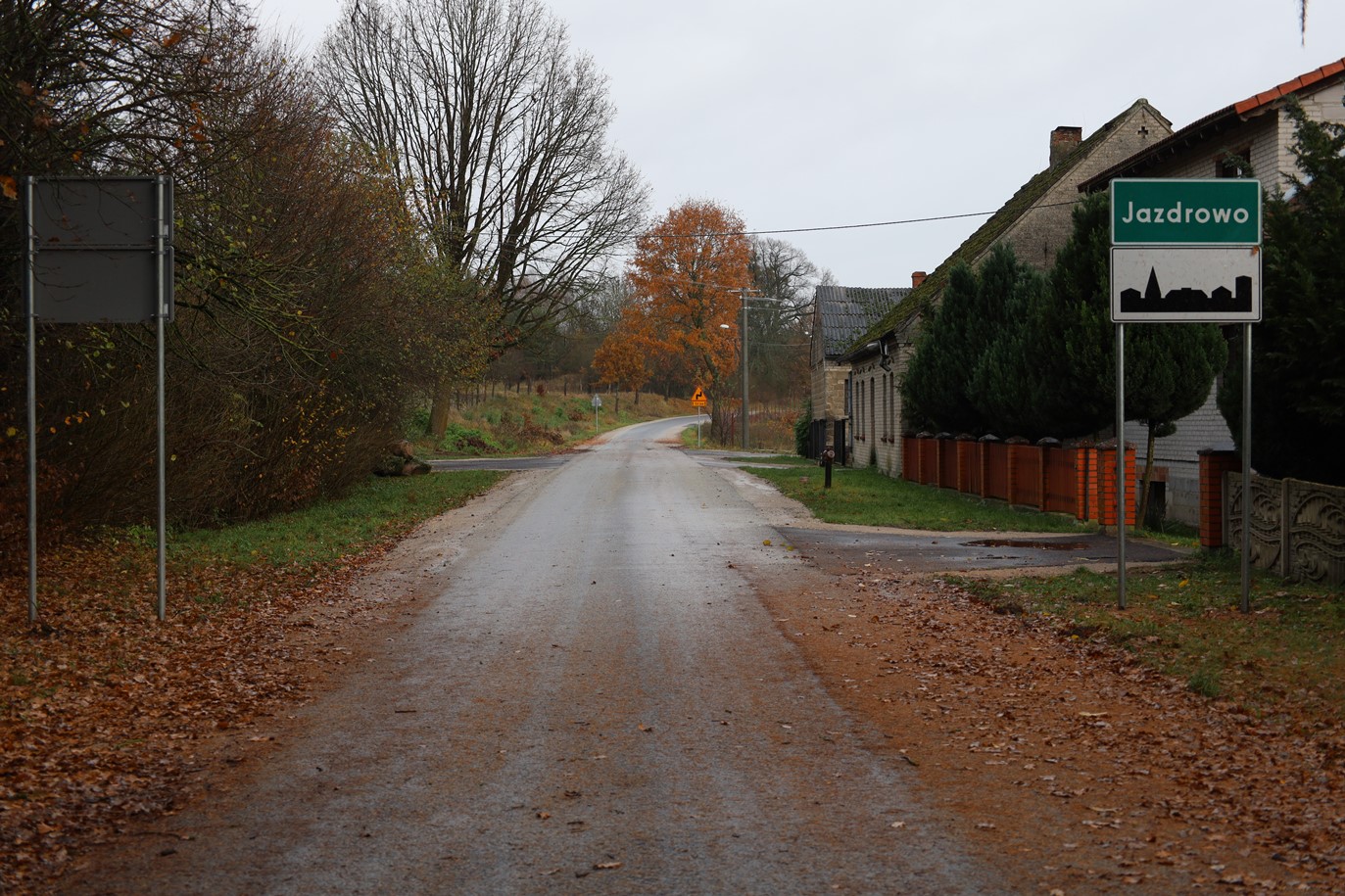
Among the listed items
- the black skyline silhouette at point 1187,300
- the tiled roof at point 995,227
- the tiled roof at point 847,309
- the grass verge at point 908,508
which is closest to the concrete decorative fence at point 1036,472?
the grass verge at point 908,508

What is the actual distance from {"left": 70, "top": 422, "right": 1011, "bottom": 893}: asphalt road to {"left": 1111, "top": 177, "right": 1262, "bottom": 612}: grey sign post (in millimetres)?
4057

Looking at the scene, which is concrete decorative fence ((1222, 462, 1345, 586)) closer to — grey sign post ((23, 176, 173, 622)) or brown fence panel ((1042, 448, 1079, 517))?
brown fence panel ((1042, 448, 1079, 517))

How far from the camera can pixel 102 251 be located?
29.7 feet

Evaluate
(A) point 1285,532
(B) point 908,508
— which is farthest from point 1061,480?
(A) point 1285,532

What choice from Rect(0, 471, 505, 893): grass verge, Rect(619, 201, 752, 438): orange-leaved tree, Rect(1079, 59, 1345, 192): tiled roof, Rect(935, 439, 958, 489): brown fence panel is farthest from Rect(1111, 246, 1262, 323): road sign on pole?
Rect(619, 201, 752, 438): orange-leaved tree

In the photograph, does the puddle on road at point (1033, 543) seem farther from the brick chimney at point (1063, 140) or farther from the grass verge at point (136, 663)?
the brick chimney at point (1063, 140)

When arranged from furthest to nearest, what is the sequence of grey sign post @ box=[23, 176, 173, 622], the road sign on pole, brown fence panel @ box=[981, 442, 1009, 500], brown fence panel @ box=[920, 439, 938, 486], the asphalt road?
1. brown fence panel @ box=[920, 439, 938, 486]
2. brown fence panel @ box=[981, 442, 1009, 500]
3. the road sign on pole
4. grey sign post @ box=[23, 176, 173, 622]
5. the asphalt road

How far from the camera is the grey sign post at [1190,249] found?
9492 mm

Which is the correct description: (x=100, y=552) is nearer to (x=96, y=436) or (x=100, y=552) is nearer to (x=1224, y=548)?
(x=96, y=436)

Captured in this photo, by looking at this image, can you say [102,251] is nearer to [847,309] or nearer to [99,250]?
[99,250]

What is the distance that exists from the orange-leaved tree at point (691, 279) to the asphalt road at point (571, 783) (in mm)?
52854

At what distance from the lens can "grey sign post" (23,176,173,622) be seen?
352 inches

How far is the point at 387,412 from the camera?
24.2 metres

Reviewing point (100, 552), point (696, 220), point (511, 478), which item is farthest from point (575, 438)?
point (100, 552)
